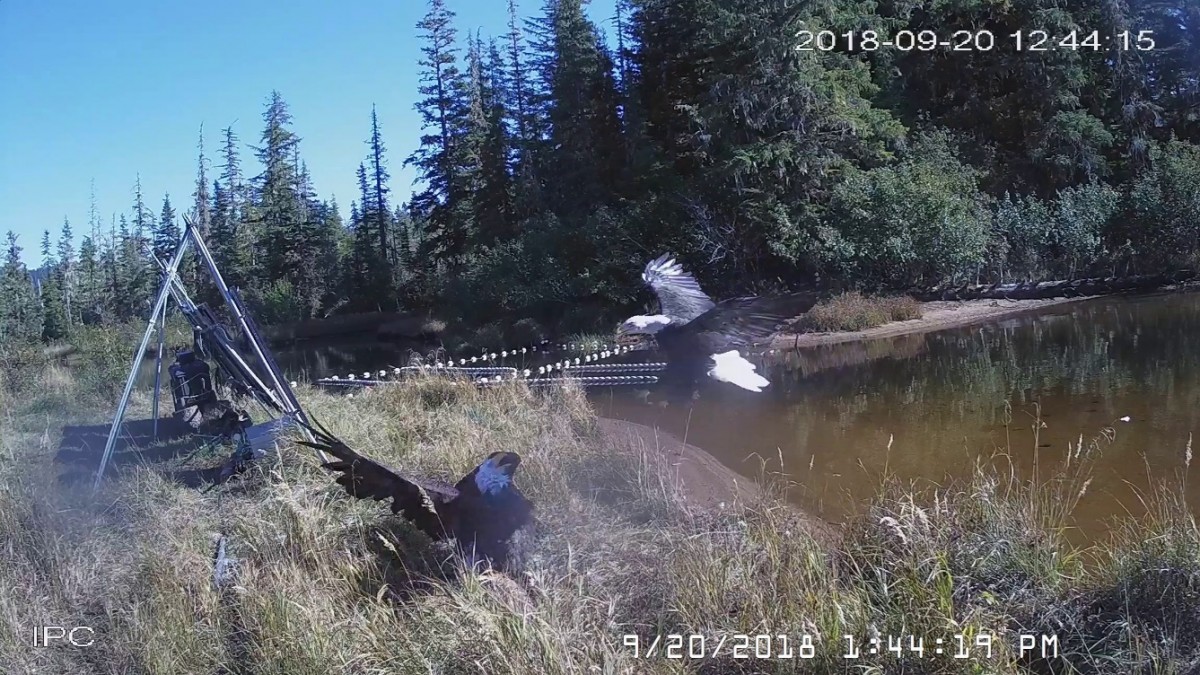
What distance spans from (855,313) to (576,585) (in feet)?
56.6

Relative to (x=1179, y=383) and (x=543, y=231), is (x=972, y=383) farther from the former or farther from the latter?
(x=543, y=231)

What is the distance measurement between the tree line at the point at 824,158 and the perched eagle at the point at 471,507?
15.8m

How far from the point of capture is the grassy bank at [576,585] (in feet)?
11.3

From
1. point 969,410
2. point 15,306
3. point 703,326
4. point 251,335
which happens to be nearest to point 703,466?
point 703,326

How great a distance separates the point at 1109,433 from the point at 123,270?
48353 mm

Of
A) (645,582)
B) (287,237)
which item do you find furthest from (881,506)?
(287,237)

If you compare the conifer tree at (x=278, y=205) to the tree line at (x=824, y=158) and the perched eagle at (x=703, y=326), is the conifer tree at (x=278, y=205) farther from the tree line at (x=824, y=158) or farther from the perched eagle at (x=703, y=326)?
the perched eagle at (x=703, y=326)

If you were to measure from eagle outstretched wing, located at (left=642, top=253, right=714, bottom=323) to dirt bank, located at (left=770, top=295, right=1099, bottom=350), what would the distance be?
9.54 metres

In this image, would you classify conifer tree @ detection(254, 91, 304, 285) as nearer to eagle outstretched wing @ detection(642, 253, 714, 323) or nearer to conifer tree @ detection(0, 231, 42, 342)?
conifer tree @ detection(0, 231, 42, 342)

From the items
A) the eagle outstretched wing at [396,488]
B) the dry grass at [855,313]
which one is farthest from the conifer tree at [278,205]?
the eagle outstretched wing at [396,488]

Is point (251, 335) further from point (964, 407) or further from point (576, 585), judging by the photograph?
point (964, 407)

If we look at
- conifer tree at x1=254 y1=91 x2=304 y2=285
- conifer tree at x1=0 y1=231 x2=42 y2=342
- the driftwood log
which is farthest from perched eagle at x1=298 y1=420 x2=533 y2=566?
conifer tree at x1=254 y1=91 x2=304 y2=285

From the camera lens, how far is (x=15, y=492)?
5785mm

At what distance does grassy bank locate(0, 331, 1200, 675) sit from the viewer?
3.45 metres
